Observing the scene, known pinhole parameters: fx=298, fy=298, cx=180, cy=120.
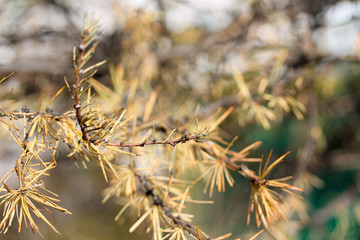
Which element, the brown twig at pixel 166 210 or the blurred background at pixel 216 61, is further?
the blurred background at pixel 216 61

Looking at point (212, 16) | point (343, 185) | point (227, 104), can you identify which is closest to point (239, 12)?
point (212, 16)

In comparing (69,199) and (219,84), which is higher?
(219,84)

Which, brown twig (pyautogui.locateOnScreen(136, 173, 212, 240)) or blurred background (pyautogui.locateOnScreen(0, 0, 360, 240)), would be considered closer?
brown twig (pyautogui.locateOnScreen(136, 173, 212, 240))

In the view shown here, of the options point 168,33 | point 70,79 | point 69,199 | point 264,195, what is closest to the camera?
point 264,195

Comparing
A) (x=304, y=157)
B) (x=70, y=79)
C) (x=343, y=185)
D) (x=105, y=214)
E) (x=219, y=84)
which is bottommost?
(x=343, y=185)

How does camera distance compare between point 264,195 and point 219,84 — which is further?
point 219,84

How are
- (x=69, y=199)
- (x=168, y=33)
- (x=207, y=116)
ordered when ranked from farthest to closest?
(x=69, y=199)
(x=168, y=33)
(x=207, y=116)

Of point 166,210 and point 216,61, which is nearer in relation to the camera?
point 166,210

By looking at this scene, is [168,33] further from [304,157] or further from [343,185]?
[343,185]
